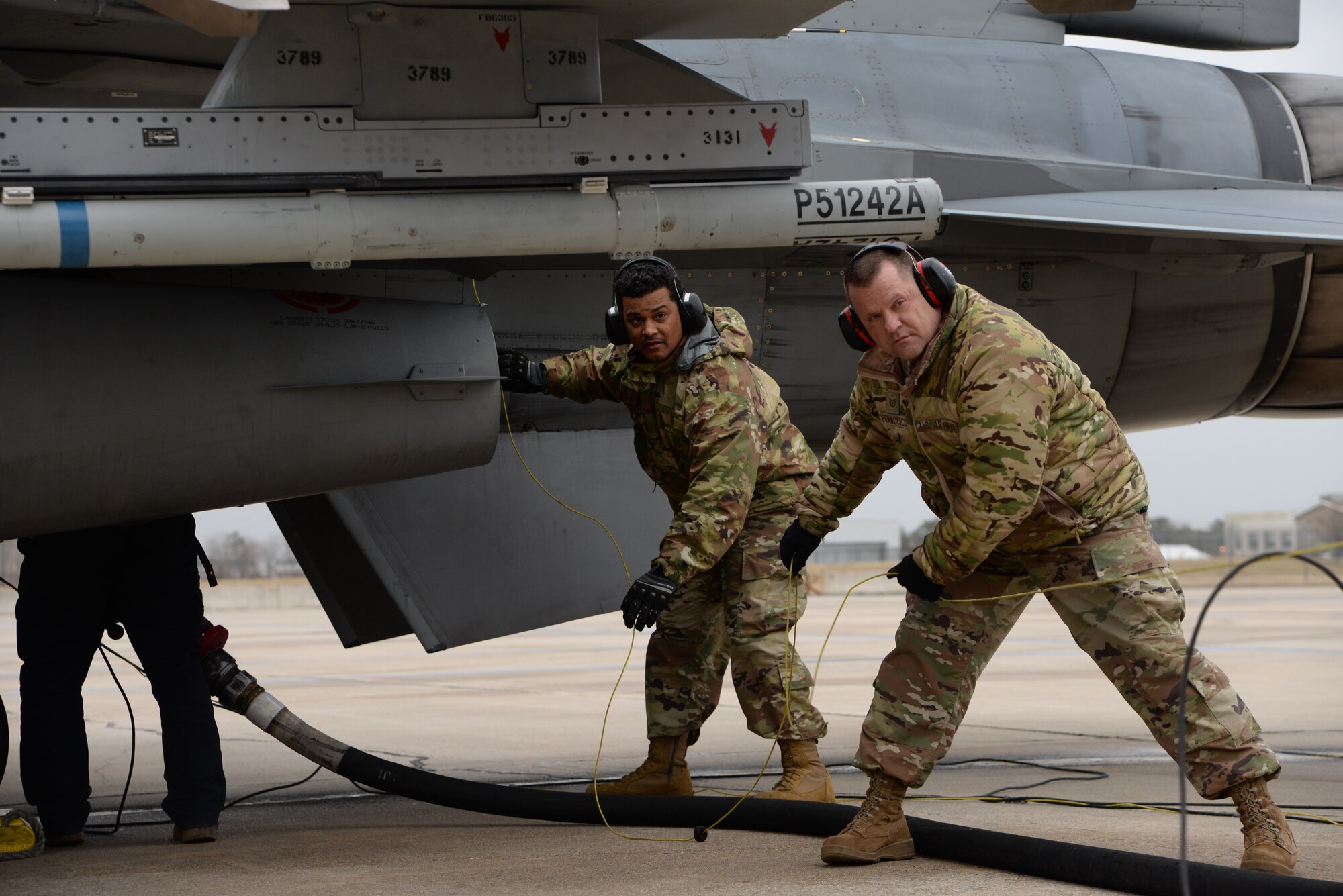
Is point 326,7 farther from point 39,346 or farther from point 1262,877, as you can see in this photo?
point 1262,877

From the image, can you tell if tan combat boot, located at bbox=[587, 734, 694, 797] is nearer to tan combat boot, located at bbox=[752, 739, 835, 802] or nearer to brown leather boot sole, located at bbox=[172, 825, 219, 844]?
tan combat boot, located at bbox=[752, 739, 835, 802]

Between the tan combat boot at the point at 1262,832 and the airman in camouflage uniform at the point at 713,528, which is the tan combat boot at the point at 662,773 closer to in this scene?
the airman in camouflage uniform at the point at 713,528

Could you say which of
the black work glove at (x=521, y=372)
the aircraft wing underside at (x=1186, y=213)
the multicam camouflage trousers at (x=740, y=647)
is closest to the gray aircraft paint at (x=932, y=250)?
the aircraft wing underside at (x=1186, y=213)

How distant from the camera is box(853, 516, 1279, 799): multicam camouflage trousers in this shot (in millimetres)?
3824

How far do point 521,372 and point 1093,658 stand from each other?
2440mm

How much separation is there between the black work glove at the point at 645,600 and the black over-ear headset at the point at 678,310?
37.0 inches

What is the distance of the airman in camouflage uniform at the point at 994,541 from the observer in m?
3.78

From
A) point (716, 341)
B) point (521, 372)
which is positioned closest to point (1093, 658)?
point (716, 341)

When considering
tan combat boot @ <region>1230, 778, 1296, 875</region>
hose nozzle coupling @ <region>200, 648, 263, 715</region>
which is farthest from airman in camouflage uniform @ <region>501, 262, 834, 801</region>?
tan combat boot @ <region>1230, 778, 1296, 875</region>

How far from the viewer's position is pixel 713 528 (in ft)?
15.1

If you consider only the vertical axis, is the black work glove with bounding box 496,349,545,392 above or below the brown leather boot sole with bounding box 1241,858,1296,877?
above

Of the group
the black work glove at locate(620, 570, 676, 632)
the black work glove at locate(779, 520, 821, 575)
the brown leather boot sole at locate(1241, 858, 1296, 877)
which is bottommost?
the brown leather boot sole at locate(1241, 858, 1296, 877)

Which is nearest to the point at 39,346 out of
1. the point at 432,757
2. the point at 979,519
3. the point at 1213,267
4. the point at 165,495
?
the point at 165,495

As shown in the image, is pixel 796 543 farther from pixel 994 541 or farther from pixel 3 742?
pixel 3 742
